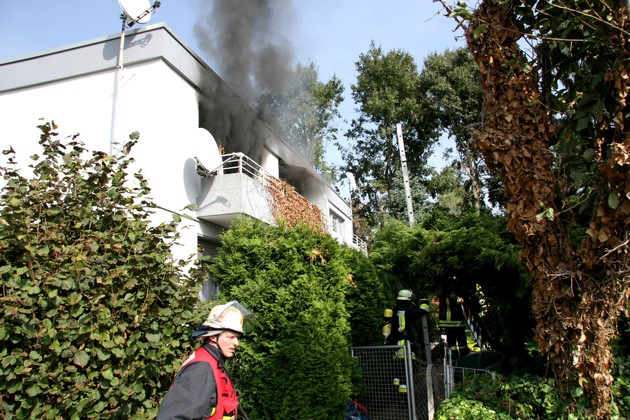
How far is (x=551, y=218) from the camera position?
336 centimetres

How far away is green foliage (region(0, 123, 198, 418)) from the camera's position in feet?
9.47

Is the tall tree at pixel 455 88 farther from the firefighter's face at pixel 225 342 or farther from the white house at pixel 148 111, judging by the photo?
the firefighter's face at pixel 225 342

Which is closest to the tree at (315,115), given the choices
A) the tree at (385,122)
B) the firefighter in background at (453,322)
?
the tree at (385,122)

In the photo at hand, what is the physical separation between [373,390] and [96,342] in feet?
14.8

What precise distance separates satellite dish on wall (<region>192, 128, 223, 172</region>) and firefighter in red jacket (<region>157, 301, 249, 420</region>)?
6533mm

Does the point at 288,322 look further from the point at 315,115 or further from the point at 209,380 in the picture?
the point at 315,115

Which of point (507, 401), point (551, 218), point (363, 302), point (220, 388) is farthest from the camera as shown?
point (363, 302)

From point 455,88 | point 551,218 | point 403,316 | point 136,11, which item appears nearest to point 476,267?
point 403,316

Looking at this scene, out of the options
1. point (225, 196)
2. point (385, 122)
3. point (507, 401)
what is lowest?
point (507, 401)

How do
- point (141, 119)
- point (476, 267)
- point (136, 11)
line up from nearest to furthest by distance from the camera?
point (476, 267) → point (141, 119) → point (136, 11)

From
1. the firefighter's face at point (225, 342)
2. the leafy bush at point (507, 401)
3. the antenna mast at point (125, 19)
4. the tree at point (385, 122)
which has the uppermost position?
the tree at point (385, 122)

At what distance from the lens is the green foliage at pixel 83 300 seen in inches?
114

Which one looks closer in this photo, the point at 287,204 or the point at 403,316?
the point at 403,316

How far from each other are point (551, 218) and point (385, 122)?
30.8 m
